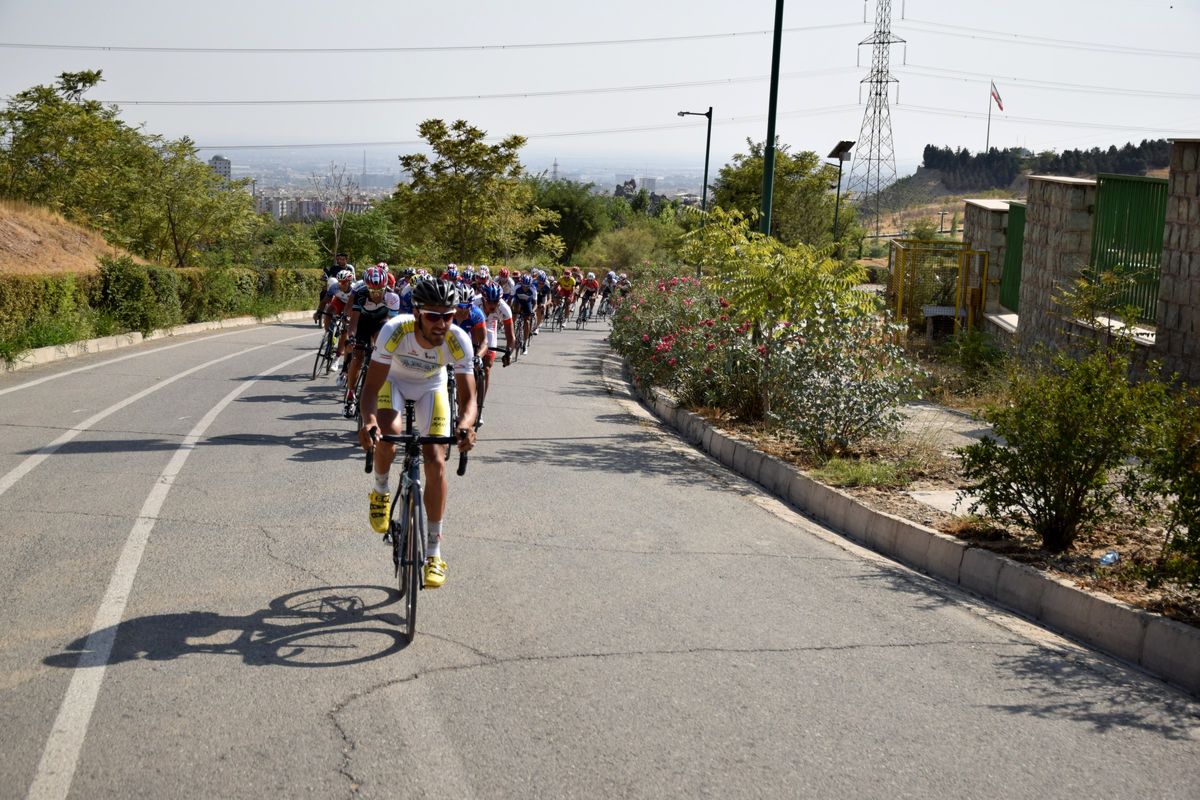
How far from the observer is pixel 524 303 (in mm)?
24344

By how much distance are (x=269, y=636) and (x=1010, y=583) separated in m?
4.57

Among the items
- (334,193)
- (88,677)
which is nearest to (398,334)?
(88,677)

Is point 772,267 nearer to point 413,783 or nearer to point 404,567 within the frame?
point 404,567

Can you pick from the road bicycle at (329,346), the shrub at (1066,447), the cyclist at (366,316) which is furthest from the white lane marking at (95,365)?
the shrub at (1066,447)

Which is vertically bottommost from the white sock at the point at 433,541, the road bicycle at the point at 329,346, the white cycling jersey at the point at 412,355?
the white sock at the point at 433,541

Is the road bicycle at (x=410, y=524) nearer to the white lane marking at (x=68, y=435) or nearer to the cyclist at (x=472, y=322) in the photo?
the white lane marking at (x=68, y=435)

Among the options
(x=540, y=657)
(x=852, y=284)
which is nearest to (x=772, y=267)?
(x=852, y=284)

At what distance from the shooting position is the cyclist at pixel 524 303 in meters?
24.3

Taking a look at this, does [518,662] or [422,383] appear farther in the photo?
[422,383]

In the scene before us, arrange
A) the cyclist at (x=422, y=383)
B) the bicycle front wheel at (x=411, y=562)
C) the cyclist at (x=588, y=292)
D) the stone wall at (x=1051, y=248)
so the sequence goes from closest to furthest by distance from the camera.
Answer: the bicycle front wheel at (x=411, y=562)
the cyclist at (x=422, y=383)
the stone wall at (x=1051, y=248)
the cyclist at (x=588, y=292)

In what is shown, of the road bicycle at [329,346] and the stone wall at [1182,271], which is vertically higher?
the stone wall at [1182,271]

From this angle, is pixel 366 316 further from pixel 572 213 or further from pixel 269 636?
pixel 572 213

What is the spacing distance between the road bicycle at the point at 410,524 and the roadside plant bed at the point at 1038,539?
3.92 metres

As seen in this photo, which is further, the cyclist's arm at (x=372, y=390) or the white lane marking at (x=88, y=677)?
the cyclist's arm at (x=372, y=390)
